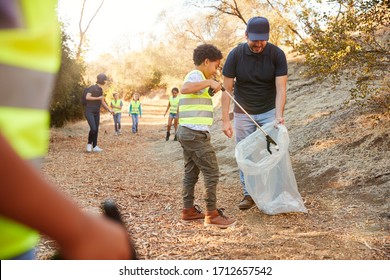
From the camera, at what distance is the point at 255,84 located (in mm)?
4680

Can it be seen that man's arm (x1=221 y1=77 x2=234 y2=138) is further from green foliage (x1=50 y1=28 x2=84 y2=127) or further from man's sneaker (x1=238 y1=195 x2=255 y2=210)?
green foliage (x1=50 y1=28 x2=84 y2=127)

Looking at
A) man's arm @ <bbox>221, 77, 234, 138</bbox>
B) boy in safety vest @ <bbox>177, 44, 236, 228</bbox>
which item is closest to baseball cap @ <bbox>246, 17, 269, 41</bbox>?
boy in safety vest @ <bbox>177, 44, 236, 228</bbox>

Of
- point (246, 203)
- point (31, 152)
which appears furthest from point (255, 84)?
point (31, 152)

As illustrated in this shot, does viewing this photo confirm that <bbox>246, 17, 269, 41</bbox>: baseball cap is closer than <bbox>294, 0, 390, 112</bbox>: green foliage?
Yes

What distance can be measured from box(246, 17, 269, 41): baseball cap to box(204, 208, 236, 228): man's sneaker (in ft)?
5.21

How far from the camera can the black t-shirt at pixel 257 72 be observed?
4594 millimetres

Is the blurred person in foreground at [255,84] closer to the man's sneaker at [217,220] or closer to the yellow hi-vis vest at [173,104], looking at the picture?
the man's sneaker at [217,220]

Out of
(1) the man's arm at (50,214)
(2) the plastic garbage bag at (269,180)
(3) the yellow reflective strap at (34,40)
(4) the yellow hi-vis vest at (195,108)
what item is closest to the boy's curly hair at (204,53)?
(4) the yellow hi-vis vest at (195,108)

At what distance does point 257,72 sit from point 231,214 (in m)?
1.38

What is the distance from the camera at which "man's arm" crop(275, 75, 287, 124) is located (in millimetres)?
4461

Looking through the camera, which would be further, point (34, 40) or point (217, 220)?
point (217, 220)

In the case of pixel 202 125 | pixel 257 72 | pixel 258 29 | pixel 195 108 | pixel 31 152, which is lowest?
pixel 202 125

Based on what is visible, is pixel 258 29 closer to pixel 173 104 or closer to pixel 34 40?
pixel 34 40

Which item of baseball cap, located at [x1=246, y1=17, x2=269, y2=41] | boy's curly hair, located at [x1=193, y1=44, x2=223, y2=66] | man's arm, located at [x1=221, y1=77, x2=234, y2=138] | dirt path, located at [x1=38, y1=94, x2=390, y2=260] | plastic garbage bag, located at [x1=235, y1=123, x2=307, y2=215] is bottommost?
dirt path, located at [x1=38, y1=94, x2=390, y2=260]
